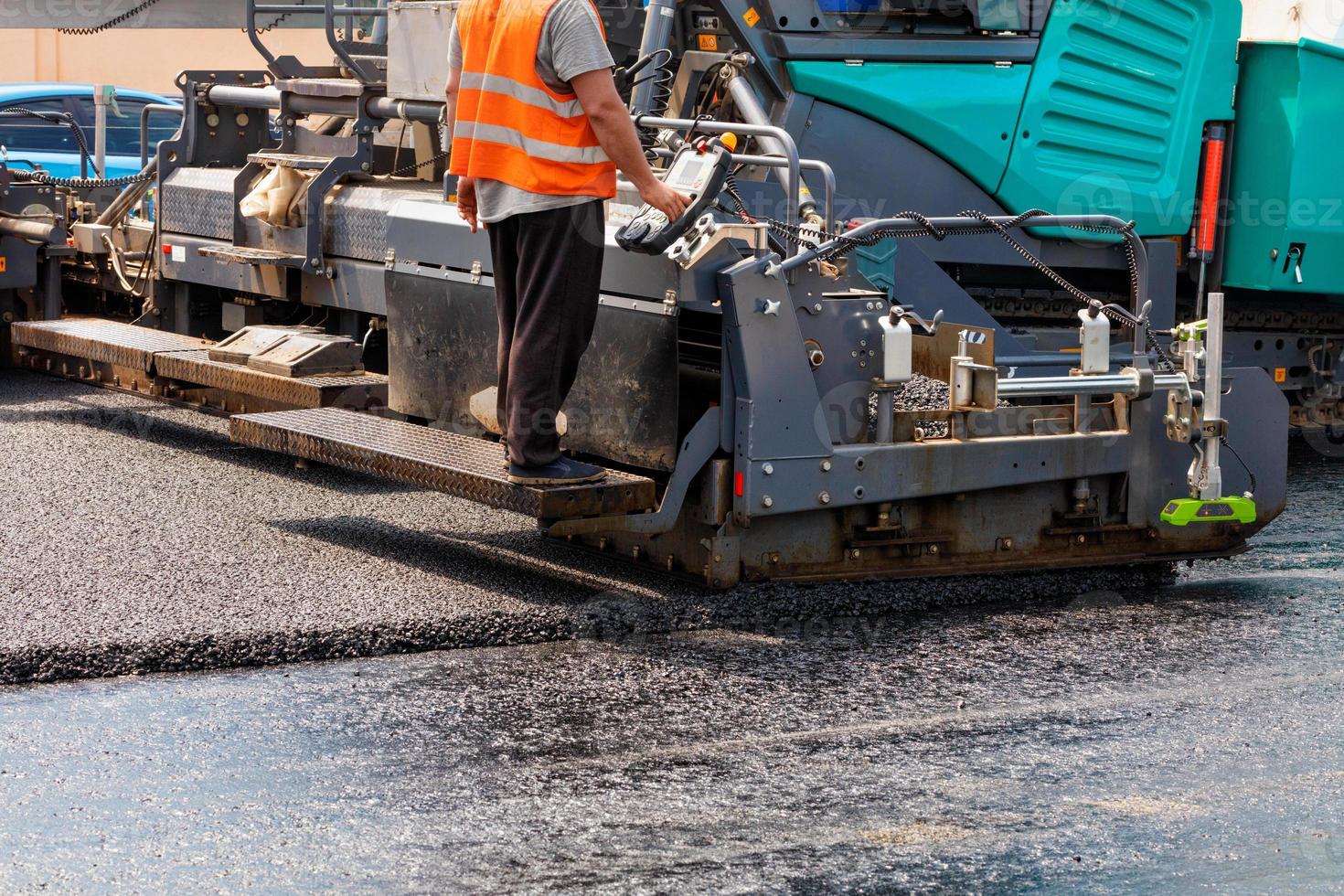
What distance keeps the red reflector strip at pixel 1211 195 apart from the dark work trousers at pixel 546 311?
3.66m

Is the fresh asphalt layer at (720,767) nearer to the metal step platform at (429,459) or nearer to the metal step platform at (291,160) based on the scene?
the metal step platform at (429,459)

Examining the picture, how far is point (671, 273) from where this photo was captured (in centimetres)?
542

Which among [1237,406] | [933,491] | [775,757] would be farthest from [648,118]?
[775,757]

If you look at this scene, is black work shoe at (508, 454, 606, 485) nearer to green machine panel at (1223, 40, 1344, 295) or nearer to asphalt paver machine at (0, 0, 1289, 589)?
asphalt paver machine at (0, 0, 1289, 589)

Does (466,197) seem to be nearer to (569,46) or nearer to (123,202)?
(569,46)

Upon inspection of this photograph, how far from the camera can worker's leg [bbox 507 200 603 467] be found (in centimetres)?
517

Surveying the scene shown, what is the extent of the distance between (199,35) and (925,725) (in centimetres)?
2620

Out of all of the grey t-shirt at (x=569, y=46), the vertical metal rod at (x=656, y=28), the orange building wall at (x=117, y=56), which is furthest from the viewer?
the orange building wall at (x=117, y=56)

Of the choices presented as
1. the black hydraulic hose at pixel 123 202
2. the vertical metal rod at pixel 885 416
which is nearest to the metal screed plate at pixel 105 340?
the black hydraulic hose at pixel 123 202

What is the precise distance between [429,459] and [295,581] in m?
0.58

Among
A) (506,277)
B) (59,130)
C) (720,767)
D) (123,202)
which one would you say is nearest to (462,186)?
(506,277)

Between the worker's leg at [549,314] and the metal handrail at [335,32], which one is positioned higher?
the metal handrail at [335,32]

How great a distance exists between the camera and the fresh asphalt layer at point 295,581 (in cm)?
500

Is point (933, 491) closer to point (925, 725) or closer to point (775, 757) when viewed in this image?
point (925, 725)
